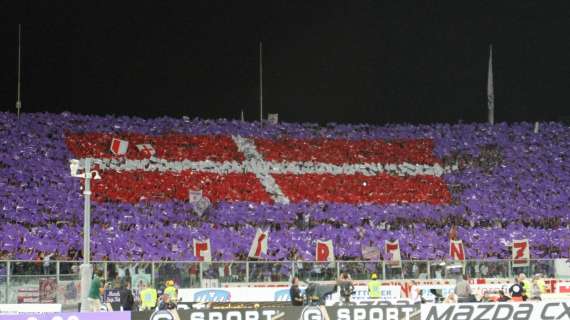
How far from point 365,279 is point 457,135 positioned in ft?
73.4

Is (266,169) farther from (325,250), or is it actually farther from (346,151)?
(325,250)

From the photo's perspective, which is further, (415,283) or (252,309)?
(415,283)

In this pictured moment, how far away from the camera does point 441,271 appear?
140ft

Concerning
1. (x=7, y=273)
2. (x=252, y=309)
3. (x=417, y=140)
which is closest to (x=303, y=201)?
(x=417, y=140)

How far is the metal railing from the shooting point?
116ft

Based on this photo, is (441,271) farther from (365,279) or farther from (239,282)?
(239,282)

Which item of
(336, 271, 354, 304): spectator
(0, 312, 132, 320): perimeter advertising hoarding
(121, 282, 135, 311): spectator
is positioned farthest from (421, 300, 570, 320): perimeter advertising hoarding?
(121, 282, 135, 311): spectator

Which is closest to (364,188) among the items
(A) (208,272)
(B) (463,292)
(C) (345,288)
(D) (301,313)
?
(A) (208,272)

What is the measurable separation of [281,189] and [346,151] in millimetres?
6127

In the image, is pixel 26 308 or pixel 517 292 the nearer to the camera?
pixel 26 308

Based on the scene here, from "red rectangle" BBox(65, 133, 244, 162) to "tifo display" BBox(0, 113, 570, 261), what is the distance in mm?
103

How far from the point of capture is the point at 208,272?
3981 cm

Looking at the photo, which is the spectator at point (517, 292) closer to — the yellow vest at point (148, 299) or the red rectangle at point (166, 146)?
the yellow vest at point (148, 299)

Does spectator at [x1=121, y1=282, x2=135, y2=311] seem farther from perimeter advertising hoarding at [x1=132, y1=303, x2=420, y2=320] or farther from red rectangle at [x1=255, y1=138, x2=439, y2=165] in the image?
red rectangle at [x1=255, y1=138, x2=439, y2=165]
